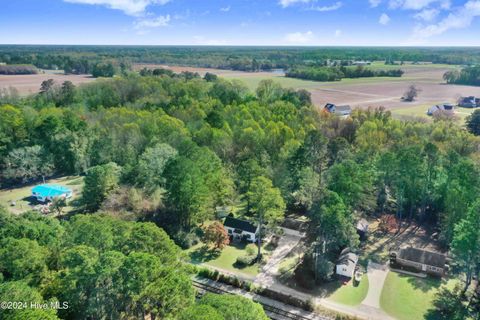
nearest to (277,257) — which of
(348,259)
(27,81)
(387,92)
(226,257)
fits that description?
(226,257)

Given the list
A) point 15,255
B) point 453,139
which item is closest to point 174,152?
point 15,255

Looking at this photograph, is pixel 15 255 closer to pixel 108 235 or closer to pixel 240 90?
pixel 108 235

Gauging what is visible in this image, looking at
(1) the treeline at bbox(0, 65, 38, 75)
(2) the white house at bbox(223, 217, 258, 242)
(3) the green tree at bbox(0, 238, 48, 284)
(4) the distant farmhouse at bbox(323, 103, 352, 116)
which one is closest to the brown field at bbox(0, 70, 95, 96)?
(1) the treeline at bbox(0, 65, 38, 75)

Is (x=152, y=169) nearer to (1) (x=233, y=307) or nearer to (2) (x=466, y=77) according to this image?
(1) (x=233, y=307)

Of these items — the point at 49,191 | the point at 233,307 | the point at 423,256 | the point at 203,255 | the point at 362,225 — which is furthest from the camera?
the point at 49,191

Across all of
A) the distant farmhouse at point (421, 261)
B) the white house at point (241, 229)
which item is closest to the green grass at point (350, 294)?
the distant farmhouse at point (421, 261)

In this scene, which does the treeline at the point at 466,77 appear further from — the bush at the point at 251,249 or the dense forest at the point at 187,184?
the bush at the point at 251,249

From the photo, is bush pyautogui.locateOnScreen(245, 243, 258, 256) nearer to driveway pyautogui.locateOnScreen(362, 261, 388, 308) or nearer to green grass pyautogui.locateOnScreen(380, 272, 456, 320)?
driveway pyautogui.locateOnScreen(362, 261, 388, 308)
